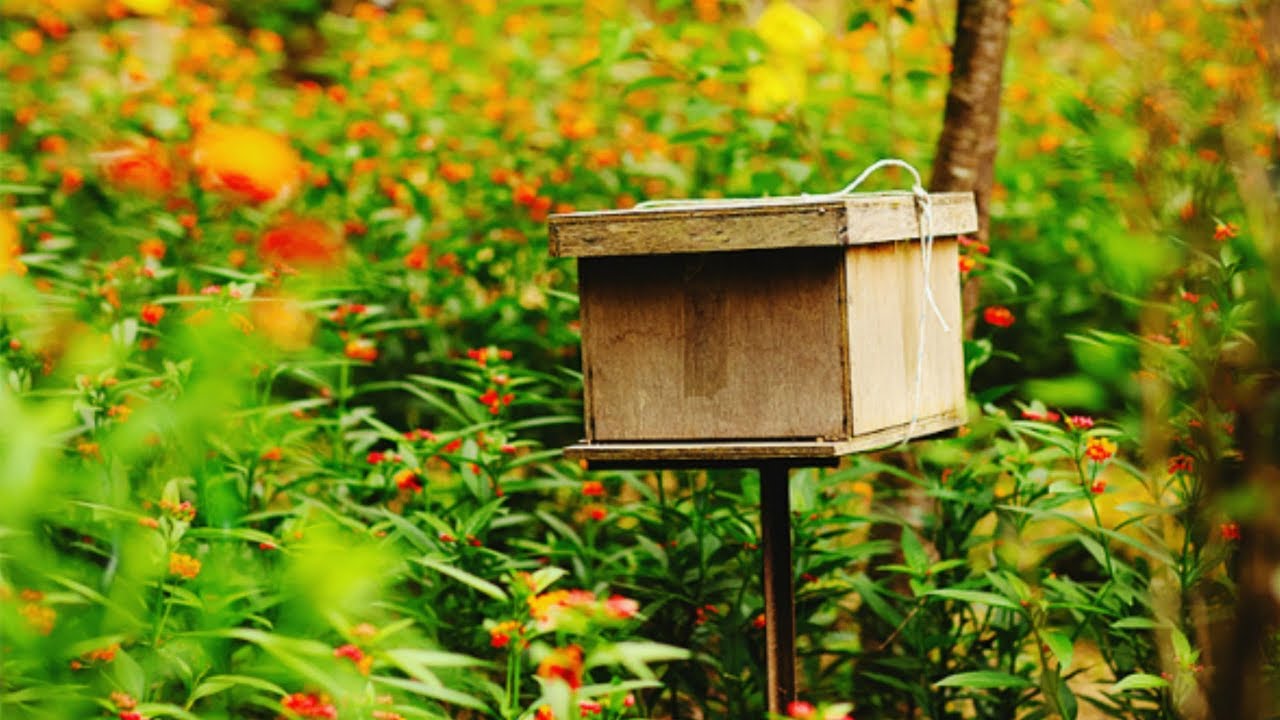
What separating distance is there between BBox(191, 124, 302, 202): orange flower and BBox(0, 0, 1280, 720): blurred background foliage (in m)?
0.02

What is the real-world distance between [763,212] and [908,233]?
32 cm

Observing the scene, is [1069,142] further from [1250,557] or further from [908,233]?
[1250,557]

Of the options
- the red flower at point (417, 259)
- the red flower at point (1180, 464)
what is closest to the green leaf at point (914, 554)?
the red flower at point (1180, 464)

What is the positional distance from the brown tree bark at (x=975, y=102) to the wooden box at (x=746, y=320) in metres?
1.20

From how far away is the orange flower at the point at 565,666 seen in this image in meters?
1.55

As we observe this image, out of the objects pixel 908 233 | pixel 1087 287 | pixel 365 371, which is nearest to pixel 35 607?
pixel 908 233

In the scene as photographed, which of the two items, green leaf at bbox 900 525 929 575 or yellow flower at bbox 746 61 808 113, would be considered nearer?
green leaf at bbox 900 525 929 575

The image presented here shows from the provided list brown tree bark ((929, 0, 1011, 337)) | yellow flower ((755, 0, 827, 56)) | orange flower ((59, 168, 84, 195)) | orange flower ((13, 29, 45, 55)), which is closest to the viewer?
brown tree bark ((929, 0, 1011, 337))

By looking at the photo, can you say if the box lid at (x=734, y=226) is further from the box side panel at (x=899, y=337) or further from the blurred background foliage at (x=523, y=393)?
the blurred background foliage at (x=523, y=393)

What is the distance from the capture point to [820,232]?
7.07 feet

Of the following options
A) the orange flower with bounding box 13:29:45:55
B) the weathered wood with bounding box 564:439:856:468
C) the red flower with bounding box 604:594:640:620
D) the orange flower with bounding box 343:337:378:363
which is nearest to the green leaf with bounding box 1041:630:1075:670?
the weathered wood with bounding box 564:439:856:468

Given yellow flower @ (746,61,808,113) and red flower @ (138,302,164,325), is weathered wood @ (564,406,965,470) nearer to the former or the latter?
red flower @ (138,302,164,325)

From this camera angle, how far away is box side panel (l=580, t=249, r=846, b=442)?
224cm

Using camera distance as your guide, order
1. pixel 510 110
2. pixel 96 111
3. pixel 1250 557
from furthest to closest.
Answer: pixel 510 110, pixel 96 111, pixel 1250 557
